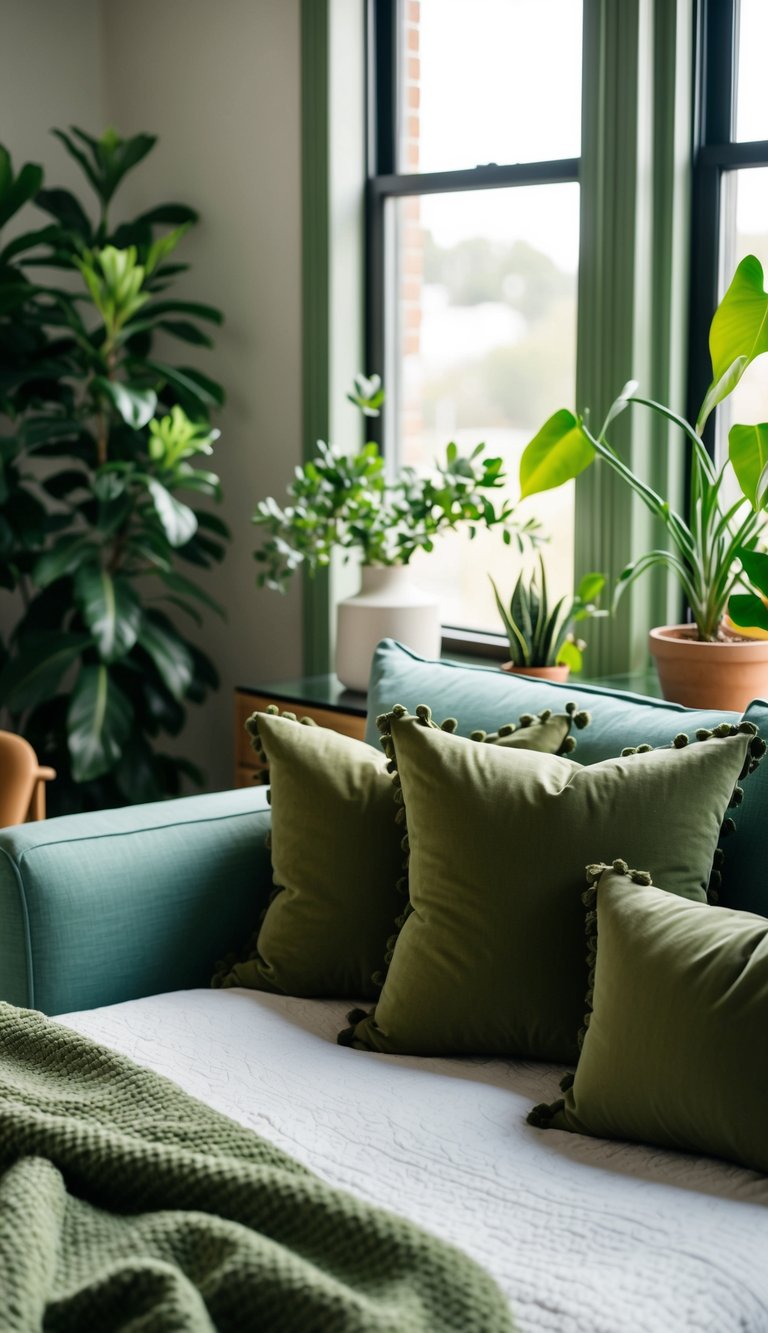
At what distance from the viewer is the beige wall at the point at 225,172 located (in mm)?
3518

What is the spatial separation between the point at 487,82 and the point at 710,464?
48.3 inches

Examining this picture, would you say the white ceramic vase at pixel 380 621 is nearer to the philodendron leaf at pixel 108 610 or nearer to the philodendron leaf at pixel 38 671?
the philodendron leaf at pixel 108 610

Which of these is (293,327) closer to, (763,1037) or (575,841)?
(575,841)

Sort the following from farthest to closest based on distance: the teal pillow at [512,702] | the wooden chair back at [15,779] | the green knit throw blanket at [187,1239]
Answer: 1. the wooden chair back at [15,779]
2. the teal pillow at [512,702]
3. the green knit throw blanket at [187,1239]

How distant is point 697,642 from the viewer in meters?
2.43

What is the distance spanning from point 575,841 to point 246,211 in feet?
7.75

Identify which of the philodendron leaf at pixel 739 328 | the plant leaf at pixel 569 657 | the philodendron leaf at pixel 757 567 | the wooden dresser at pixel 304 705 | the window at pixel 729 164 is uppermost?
the window at pixel 729 164

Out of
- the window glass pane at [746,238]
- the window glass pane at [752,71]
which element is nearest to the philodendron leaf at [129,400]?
the window glass pane at [746,238]

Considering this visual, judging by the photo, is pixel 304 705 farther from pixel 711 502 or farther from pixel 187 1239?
pixel 187 1239

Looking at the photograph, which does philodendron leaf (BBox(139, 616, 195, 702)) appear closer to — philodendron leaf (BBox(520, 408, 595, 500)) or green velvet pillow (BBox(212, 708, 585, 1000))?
philodendron leaf (BBox(520, 408, 595, 500))

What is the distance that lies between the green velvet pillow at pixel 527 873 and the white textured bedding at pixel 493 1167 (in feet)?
0.19

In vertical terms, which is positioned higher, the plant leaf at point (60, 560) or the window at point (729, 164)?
the window at point (729, 164)

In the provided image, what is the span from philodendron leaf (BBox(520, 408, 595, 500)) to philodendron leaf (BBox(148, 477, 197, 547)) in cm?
103

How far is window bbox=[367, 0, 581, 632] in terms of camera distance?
307 centimetres
